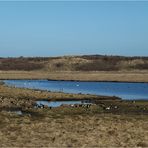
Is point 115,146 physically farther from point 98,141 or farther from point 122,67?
point 122,67

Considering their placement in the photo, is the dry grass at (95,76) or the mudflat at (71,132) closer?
the mudflat at (71,132)

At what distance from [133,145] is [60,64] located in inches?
6862

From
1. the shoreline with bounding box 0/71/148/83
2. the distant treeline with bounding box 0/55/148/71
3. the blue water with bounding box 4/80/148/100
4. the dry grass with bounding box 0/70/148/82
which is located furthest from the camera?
the distant treeline with bounding box 0/55/148/71

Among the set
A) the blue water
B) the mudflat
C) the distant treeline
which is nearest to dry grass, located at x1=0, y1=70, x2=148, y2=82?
the blue water

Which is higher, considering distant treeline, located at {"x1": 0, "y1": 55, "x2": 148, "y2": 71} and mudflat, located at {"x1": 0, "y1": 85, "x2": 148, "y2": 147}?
distant treeline, located at {"x1": 0, "y1": 55, "x2": 148, "y2": 71}

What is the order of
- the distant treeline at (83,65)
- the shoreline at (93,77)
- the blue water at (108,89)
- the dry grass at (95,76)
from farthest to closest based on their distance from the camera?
1. the distant treeline at (83,65)
2. the dry grass at (95,76)
3. the shoreline at (93,77)
4. the blue water at (108,89)

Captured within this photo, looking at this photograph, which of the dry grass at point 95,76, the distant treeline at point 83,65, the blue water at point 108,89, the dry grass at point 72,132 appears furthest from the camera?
the distant treeline at point 83,65

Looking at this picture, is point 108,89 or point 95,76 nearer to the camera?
point 108,89

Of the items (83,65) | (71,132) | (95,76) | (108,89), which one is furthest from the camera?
(83,65)

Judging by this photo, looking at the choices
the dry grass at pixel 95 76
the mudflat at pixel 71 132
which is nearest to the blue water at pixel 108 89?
the dry grass at pixel 95 76

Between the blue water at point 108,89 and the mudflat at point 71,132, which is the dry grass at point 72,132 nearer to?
the mudflat at point 71,132

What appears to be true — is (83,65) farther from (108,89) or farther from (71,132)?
(71,132)

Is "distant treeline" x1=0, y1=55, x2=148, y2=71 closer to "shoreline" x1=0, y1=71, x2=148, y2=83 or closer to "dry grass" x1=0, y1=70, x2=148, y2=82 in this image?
"dry grass" x1=0, y1=70, x2=148, y2=82

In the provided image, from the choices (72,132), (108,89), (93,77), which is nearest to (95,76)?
(93,77)
